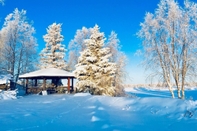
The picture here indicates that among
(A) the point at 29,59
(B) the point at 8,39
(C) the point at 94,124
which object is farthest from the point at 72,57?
(C) the point at 94,124

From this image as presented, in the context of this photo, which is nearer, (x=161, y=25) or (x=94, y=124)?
(x=94, y=124)

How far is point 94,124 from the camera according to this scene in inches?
217

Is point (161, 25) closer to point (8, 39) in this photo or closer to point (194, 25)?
point (194, 25)

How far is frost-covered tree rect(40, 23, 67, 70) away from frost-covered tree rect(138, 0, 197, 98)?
49.8 ft

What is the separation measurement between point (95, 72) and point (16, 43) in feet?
44.1

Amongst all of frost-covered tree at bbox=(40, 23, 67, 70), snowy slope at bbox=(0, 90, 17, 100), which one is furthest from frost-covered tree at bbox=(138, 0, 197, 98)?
frost-covered tree at bbox=(40, 23, 67, 70)

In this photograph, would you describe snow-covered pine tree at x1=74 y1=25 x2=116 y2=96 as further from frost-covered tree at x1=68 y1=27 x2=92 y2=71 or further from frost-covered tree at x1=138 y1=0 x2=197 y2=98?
frost-covered tree at x1=68 y1=27 x2=92 y2=71

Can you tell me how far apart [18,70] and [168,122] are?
1031 inches

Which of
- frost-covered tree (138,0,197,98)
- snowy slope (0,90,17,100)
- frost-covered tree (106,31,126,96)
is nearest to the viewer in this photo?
snowy slope (0,90,17,100)

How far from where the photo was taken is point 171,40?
18422mm

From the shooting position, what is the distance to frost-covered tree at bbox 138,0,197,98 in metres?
17.5

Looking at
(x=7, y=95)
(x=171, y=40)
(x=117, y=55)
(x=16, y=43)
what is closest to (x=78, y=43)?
(x=117, y=55)

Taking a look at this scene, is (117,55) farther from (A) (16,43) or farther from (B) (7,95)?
(B) (7,95)

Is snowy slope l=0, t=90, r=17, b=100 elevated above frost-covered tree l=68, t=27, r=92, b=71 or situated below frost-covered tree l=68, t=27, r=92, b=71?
below
